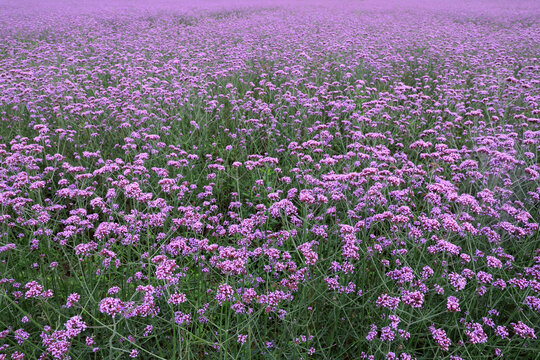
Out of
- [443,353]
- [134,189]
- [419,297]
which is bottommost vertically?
[443,353]

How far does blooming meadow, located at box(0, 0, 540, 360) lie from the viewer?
6.75ft

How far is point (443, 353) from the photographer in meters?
2.15

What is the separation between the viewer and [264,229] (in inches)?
130

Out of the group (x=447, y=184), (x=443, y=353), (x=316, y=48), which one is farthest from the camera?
(x=316, y=48)

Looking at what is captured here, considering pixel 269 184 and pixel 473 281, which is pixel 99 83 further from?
pixel 473 281

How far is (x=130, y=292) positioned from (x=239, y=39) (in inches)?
428

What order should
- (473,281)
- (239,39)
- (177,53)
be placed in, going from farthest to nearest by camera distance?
(239,39) → (177,53) → (473,281)

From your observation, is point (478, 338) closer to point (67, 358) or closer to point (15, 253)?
point (67, 358)

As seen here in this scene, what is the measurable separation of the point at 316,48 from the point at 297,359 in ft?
31.8

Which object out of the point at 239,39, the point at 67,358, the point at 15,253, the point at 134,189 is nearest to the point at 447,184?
the point at 134,189

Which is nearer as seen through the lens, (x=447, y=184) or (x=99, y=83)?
(x=447, y=184)


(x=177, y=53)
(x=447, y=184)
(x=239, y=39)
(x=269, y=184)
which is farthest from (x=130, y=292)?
(x=239, y=39)

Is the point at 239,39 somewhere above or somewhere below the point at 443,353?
above

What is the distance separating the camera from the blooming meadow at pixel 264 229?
2.06m
